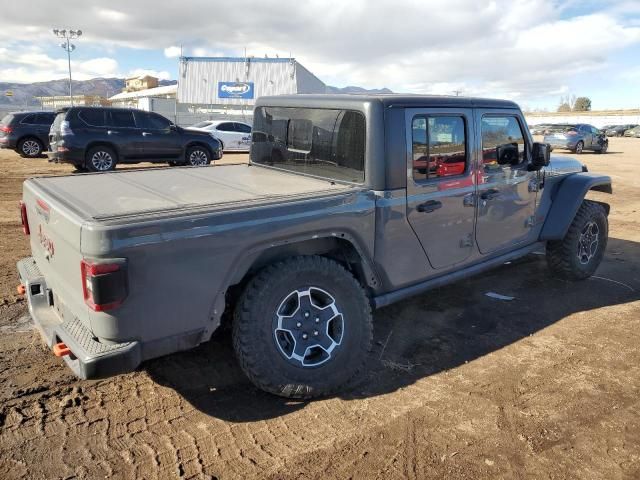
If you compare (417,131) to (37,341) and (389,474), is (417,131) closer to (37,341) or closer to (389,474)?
(389,474)

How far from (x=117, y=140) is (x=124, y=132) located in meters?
0.29

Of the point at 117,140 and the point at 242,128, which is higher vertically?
the point at 242,128

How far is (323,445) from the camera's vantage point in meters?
2.79

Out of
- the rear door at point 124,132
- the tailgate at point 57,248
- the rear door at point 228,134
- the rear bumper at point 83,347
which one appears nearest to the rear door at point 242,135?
the rear door at point 228,134

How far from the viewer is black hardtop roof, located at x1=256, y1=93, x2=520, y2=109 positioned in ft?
11.7

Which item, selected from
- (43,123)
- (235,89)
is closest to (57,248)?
(43,123)

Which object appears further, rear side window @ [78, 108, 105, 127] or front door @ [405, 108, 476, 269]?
rear side window @ [78, 108, 105, 127]

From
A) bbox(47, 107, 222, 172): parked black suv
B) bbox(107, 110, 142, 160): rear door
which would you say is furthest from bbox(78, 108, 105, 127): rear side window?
bbox(107, 110, 142, 160): rear door

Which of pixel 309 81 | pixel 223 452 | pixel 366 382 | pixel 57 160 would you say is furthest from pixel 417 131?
pixel 309 81

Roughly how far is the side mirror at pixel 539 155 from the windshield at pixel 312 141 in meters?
1.96

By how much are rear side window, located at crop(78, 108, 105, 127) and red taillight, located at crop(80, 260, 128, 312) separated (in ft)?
38.0

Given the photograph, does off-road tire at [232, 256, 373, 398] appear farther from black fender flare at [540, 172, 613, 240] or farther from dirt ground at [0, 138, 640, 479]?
A: black fender flare at [540, 172, 613, 240]

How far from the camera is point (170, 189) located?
3377 millimetres

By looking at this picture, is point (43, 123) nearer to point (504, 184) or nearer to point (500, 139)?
point (500, 139)
